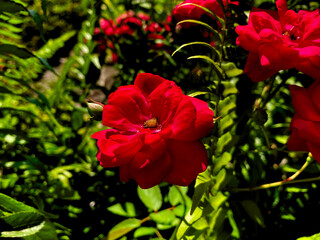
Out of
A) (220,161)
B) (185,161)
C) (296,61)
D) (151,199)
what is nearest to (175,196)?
(151,199)

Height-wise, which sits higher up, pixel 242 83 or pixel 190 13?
pixel 190 13

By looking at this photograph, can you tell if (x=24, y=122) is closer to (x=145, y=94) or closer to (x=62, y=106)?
(x=62, y=106)

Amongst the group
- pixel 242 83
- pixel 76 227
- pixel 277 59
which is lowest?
pixel 76 227

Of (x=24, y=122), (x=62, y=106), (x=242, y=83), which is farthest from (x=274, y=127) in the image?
(x=24, y=122)

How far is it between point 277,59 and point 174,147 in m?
0.20

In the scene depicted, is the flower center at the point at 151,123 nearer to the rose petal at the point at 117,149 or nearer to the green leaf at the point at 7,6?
the rose petal at the point at 117,149

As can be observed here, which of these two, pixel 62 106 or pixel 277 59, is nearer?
pixel 277 59

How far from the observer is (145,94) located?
42 cm

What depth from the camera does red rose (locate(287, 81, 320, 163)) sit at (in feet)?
1.08

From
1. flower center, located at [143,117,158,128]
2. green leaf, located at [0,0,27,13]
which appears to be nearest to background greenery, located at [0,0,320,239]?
green leaf, located at [0,0,27,13]

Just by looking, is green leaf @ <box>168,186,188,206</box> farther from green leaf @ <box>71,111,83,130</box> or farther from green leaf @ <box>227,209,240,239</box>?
green leaf @ <box>71,111,83,130</box>

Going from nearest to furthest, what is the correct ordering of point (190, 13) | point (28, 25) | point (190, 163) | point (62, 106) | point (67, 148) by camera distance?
point (190, 163)
point (190, 13)
point (67, 148)
point (62, 106)
point (28, 25)

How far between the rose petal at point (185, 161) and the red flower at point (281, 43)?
6.3 inches

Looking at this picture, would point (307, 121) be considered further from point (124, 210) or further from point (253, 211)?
point (124, 210)
